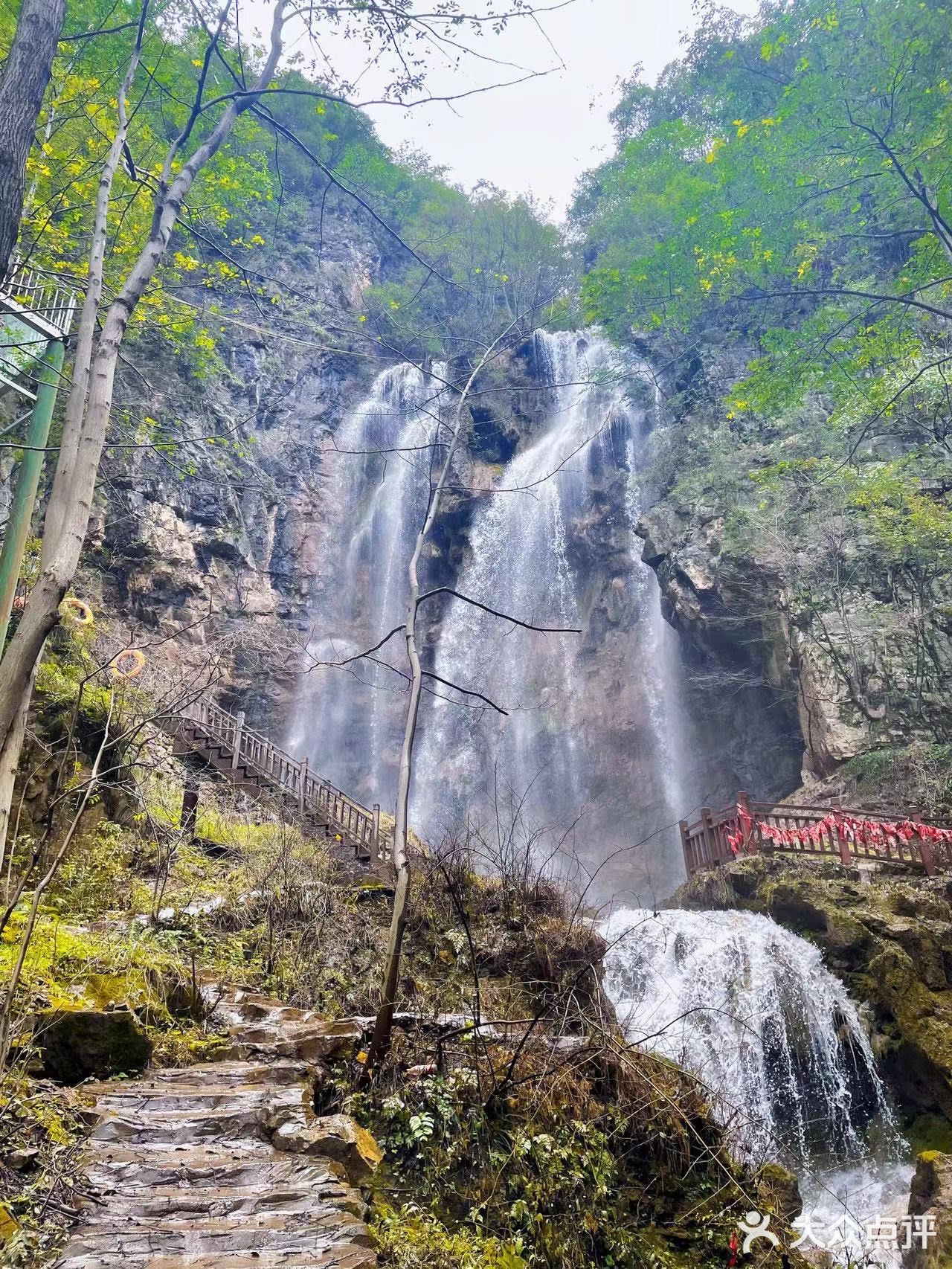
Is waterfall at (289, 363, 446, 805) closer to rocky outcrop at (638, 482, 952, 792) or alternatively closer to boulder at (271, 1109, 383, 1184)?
rocky outcrop at (638, 482, 952, 792)

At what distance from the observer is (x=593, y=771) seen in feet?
61.9

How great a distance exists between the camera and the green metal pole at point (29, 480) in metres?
5.73

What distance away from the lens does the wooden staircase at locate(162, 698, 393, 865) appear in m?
10.5

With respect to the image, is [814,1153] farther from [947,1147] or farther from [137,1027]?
[137,1027]

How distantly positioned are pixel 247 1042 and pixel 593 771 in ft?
49.4

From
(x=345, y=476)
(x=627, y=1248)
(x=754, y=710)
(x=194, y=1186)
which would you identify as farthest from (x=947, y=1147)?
(x=345, y=476)

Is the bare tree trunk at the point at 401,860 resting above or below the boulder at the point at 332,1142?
above

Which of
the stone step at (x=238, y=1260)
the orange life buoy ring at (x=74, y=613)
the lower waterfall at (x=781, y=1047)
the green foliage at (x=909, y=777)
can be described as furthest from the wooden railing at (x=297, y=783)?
the green foliage at (x=909, y=777)

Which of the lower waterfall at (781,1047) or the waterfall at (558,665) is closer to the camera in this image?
the lower waterfall at (781,1047)

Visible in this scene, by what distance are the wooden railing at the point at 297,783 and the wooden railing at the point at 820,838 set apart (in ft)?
17.9

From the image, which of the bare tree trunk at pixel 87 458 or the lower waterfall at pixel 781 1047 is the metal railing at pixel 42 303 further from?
the lower waterfall at pixel 781 1047

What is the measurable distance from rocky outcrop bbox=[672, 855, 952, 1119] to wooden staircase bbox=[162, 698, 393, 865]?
5395mm

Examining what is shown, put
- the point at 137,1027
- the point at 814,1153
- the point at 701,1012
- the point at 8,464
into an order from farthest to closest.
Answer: the point at 8,464
the point at 701,1012
the point at 814,1153
the point at 137,1027

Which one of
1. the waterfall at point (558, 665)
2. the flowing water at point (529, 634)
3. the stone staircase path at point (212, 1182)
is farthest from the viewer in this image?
the flowing water at point (529, 634)
